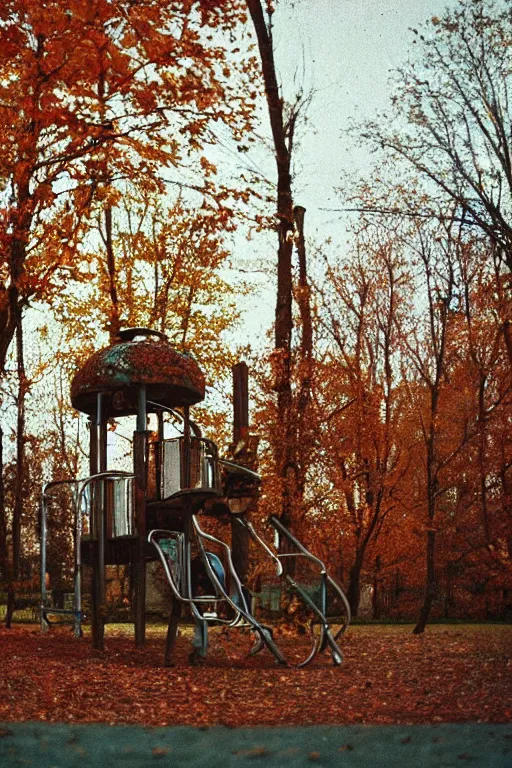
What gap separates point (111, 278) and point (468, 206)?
12188 millimetres

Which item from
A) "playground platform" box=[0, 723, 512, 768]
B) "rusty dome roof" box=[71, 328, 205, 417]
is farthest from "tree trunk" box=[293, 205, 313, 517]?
"playground platform" box=[0, 723, 512, 768]

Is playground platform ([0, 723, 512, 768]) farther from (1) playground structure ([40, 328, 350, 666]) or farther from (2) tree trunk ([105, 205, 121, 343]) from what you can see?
(2) tree trunk ([105, 205, 121, 343])

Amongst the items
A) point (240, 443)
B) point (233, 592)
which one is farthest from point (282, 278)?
point (233, 592)

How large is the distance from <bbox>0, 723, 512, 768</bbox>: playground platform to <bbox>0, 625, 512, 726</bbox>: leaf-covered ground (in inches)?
16.7

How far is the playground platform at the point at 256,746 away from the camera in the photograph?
232 inches

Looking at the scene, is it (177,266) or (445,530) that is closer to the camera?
(177,266)

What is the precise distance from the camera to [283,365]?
58.3 ft

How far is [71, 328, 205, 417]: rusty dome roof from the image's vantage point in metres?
14.4

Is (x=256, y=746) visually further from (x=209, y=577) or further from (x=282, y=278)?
(x=282, y=278)

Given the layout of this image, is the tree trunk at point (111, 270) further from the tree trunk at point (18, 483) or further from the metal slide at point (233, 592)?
the metal slide at point (233, 592)

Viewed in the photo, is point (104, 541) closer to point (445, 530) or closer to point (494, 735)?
point (494, 735)

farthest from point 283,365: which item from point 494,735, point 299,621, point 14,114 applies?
point 494,735

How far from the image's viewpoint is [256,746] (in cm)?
641

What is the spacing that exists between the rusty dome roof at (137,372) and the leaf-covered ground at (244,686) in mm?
3700
